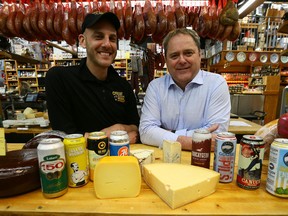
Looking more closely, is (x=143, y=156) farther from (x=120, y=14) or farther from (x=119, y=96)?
(x=120, y=14)

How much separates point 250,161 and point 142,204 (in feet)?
1.55

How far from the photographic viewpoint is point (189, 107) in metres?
1.49

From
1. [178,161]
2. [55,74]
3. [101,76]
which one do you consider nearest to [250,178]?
[178,161]

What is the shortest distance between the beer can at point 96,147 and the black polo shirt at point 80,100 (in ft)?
2.37

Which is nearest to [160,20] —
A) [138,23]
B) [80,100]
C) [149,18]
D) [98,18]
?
[149,18]

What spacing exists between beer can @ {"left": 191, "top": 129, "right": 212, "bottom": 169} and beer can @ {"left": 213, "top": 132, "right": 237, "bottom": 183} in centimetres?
4

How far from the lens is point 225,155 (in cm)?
85

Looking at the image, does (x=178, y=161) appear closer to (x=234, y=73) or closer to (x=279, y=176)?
(x=279, y=176)

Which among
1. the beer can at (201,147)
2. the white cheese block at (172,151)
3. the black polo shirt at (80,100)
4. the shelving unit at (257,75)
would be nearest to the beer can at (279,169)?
the beer can at (201,147)

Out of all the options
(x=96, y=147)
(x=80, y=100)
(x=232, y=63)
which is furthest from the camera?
(x=232, y=63)

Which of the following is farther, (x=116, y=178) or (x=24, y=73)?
(x=24, y=73)

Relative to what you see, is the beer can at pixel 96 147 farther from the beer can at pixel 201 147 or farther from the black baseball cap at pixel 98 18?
the black baseball cap at pixel 98 18

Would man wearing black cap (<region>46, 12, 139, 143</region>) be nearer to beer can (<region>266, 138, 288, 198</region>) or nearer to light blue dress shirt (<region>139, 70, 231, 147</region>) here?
light blue dress shirt (<region>139, 70, 231, 147</region>)

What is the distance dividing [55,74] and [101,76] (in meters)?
0.37
